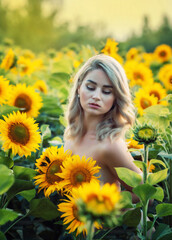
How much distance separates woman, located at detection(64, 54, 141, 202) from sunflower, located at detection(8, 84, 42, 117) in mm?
300

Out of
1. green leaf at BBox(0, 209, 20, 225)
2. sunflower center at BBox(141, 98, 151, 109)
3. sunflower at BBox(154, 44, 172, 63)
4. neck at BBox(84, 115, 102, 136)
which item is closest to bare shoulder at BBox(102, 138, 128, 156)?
neck at BBox(84, 115, 102, 136)

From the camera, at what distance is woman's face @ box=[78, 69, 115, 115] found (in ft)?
4.10

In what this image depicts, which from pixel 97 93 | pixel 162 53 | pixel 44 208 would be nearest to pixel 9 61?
pixel 97 93

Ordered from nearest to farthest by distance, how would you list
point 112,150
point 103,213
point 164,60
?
point 103,213 → point 112,150 → point 164,60

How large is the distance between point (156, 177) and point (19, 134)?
1.56ft

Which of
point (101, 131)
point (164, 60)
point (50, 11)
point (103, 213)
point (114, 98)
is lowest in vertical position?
point (103, 213)

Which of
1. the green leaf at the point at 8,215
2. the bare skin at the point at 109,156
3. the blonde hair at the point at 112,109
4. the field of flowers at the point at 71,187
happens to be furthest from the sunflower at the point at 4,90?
the green leaf at the point at 8,215

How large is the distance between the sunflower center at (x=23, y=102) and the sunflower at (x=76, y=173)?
0.69 m

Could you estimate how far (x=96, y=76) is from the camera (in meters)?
1.28

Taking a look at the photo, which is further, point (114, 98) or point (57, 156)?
point (114, 98)

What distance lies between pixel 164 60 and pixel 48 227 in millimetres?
2150

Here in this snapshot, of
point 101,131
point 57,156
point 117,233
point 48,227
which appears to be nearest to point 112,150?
point 101,131

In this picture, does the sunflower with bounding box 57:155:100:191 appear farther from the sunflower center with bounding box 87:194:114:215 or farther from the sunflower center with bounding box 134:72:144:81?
the sunflower center with bounding box 134:72:144:81

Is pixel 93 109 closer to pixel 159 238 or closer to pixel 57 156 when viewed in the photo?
pixel 57 156
